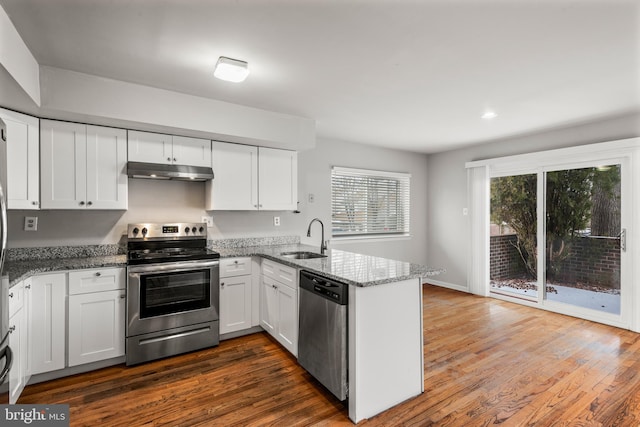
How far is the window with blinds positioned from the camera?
4.86 meters

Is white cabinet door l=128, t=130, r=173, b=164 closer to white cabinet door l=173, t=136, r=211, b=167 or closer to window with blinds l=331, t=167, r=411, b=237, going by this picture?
white cabinet door l=173, t=136, r=211, b=167

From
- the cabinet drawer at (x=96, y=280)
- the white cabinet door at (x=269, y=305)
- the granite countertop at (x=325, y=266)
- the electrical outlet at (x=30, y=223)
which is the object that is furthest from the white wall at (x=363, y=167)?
the electrical outlet at (x=30, y=223)

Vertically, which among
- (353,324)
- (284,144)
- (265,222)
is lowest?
(353,324)

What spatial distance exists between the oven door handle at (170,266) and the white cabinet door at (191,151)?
101cm

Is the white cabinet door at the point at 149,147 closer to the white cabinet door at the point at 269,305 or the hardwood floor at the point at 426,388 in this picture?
the white cabinet door at the point at 269,305

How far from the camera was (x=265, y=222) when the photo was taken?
4.11m

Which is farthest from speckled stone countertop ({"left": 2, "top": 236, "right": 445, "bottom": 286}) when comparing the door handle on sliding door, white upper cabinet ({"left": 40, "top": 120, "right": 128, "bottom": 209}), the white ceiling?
the door handle on sliding door

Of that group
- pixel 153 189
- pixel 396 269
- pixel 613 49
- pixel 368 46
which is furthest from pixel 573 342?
pixel 153 189

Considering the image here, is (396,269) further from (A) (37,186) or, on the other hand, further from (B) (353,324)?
(A) (37,186)

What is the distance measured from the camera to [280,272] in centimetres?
298

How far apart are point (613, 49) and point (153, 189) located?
401 cm

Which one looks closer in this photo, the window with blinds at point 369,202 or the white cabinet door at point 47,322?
the white cabinet door at point 47,322

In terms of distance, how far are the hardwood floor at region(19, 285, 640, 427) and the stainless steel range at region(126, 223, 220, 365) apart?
0.52 feet

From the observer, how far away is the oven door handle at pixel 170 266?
274cm
